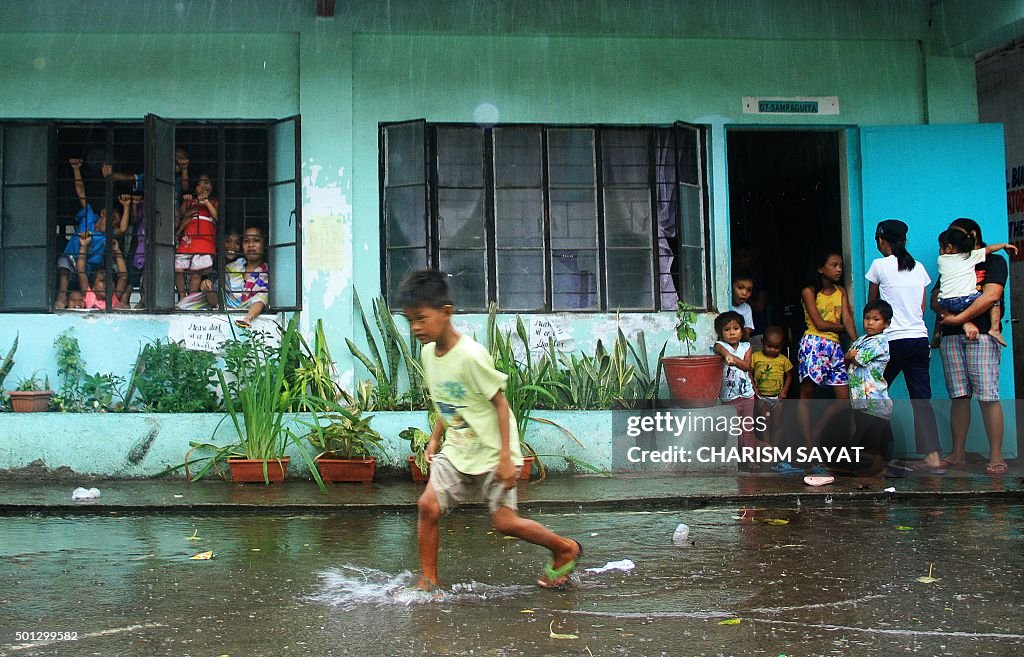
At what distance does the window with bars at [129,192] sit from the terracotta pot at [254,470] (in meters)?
1.52

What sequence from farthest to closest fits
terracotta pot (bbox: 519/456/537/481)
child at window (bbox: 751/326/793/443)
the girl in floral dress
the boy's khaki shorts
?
child at window (bbox: 751/326/793/443) → the girl in floral dress → terracotta pot (bbox: 519/456/537/481) → the boy's khaki shorts

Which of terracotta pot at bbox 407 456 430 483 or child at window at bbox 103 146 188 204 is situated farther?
child at window at bbox 103 146 188 204

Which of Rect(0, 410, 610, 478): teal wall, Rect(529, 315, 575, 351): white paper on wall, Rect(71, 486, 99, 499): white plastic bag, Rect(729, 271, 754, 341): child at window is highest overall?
Rect(729, 271, 754, 341): child at window

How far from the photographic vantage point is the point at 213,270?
29.8ft

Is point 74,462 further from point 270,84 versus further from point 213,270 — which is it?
point 270,84

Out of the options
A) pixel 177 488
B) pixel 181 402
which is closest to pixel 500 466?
pixel 177 488

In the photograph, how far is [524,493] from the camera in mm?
7148

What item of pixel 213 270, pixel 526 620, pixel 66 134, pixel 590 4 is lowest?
pixel 526 620

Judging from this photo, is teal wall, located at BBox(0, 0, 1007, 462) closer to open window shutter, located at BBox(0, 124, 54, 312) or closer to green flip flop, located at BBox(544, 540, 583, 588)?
open window shutter, located at BBox(0, 124, 54, 312)

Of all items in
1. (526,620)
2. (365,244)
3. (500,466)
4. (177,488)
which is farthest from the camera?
(365,244)

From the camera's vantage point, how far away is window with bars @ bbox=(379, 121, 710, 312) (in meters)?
9.04

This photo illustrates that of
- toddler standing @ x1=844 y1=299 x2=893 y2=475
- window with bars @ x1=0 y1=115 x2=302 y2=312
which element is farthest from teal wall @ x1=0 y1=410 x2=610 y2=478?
toddler standing @ x1=844 y1=299 x2=893 y2=475

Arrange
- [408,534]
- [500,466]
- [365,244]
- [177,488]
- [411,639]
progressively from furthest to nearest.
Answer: [365,244] < [177,488] < [408,534] < [500,466] < [411,639]

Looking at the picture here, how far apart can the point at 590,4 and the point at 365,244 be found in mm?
2894
